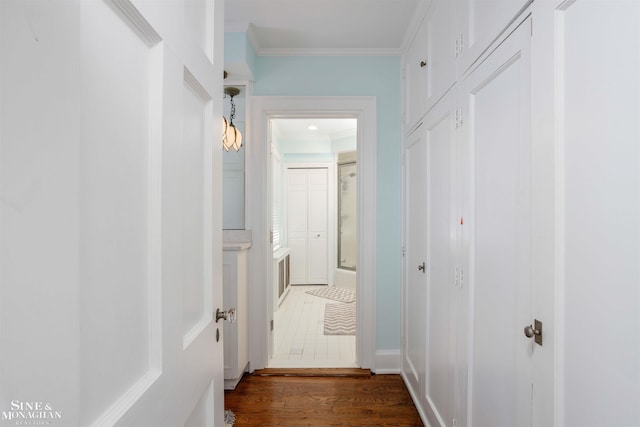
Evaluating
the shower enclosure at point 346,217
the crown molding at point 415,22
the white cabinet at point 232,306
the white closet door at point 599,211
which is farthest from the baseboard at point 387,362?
the shower enclosure at point 346,217

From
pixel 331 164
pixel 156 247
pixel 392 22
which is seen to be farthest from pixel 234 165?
pixel 331 164

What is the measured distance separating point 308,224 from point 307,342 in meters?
2.80

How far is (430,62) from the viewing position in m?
1.89

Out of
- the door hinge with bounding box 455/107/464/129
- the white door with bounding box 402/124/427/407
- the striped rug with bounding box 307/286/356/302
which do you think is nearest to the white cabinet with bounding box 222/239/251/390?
the white door with bounding box 402/124/427/407

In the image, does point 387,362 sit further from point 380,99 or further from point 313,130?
point 313,130

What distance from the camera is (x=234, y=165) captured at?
2650 mm

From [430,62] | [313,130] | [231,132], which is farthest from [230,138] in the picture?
[313,130]

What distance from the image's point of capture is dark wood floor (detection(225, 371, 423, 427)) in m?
2.00

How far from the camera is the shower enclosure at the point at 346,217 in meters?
5.57

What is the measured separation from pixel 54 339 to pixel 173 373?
366 mm

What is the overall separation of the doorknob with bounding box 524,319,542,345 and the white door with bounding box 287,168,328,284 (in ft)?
16.1

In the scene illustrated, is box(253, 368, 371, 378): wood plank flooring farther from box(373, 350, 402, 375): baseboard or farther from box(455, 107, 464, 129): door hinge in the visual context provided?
box(455, 107, 464, 129): door hinge

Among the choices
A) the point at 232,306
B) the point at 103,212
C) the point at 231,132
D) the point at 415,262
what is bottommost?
the point at 232,306

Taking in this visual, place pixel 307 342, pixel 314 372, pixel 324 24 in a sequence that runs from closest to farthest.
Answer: pixel 324 24
pixel 314 372
pixel 307 342
